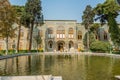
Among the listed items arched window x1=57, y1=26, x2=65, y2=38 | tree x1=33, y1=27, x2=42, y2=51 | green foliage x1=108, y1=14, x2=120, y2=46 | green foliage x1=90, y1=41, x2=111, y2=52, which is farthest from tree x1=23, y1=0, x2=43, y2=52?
green foliage x1=108, y1=14, x2=120, y2=46

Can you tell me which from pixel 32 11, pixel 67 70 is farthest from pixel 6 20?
pixel 67 70

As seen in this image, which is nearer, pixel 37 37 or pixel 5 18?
pixel 5 18

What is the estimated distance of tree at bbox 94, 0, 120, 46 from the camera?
48000 millimetres

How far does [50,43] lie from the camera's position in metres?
68.1

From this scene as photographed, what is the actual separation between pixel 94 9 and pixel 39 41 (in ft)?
55.9

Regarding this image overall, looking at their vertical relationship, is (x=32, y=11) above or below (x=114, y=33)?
above

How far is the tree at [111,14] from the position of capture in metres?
48.0

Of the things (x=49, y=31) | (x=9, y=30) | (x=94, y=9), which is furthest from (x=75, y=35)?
(x=9, y=30)

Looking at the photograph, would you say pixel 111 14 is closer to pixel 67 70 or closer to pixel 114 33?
pixel 114 33

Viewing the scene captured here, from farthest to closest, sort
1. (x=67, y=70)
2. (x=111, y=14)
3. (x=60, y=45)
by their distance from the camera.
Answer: (x=60, y=45) < (x=111, y=14) < (x=67, y=70)

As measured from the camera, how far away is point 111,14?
5303cm

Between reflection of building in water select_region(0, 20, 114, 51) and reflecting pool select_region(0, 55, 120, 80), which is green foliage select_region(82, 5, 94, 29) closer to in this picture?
reflection of building in water select_region(0, 20, 114, 51)

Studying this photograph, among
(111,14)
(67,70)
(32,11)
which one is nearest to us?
(67,70)

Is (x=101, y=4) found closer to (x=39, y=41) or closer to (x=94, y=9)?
(x=94, y=9)
